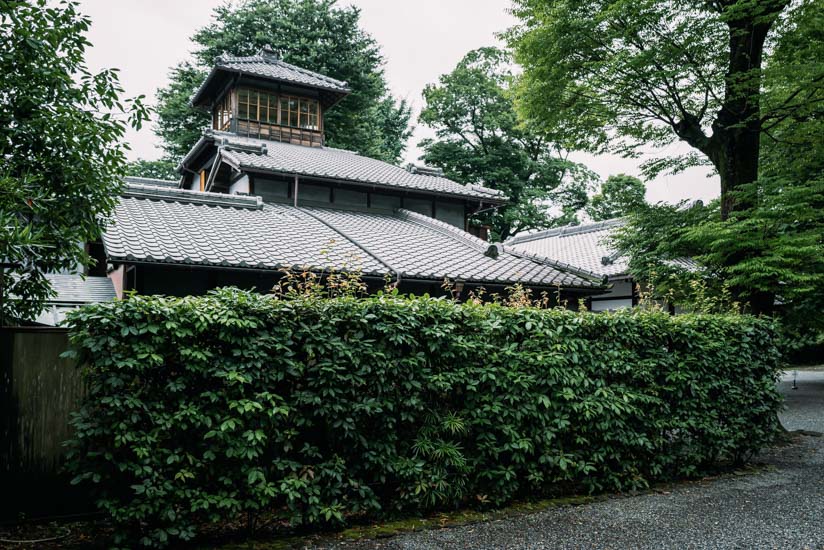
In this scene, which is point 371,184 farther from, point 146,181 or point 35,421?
point 35,421

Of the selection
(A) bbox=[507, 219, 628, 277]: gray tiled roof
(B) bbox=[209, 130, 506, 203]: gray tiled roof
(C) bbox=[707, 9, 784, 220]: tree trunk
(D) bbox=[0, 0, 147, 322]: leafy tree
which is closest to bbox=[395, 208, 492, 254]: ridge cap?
(B) bbox=[209, 130, 506, 203]: gray tiled roof

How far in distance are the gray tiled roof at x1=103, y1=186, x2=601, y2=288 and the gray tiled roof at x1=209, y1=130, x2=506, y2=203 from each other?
42.8 inches

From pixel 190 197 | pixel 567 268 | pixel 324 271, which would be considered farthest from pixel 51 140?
pixel 567 268

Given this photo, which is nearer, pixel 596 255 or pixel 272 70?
pixel 596 255

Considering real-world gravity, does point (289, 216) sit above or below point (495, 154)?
below

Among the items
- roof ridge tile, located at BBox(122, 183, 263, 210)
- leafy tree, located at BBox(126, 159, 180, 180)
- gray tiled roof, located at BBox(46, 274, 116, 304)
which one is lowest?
gray tiled roof, located at BBox(46, 274, 116, 304)

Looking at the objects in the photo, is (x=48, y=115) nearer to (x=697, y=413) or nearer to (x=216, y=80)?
(x=697, y=413)

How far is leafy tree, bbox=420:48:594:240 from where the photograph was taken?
103ft

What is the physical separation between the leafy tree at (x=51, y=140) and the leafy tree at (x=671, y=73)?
22.3 feet

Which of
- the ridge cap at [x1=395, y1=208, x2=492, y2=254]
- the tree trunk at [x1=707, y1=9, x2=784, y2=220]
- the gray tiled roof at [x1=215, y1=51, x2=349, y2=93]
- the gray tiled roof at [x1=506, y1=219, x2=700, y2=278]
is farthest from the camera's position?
the gray tiled roof at [x1=215, y1=51, x2=349, y2=93]

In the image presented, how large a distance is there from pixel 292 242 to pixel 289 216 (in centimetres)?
234

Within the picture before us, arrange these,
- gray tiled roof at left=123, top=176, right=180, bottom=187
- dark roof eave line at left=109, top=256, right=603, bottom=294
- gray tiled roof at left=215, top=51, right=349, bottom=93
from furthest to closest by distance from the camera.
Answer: gray tiled roof at left=215, top=51, right=349, bottom=93
gray tiled roof at left=123, top=176, right=180, bottom=187
dark roof eave line at left=109, top=256, right=603, bottom=294

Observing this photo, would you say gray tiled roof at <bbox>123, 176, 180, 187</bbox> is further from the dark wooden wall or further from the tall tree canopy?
the tall tree canopy

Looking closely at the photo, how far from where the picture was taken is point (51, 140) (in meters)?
4.76
